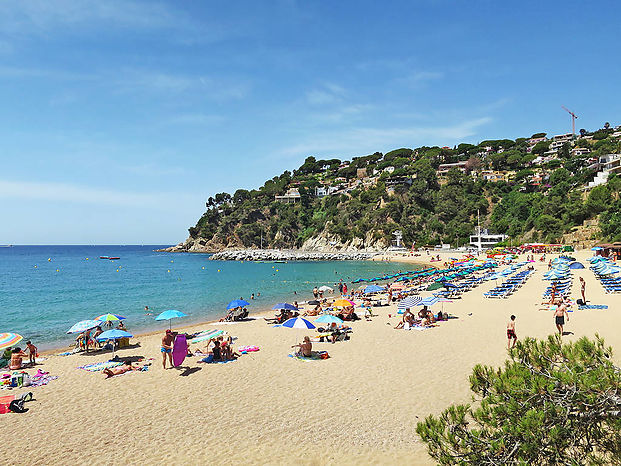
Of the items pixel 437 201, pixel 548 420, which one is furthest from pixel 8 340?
pixel 437 201

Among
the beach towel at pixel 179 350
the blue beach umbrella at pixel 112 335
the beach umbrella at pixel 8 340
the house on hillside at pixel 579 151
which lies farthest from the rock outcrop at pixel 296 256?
the beach umbrella at pixel 8 340

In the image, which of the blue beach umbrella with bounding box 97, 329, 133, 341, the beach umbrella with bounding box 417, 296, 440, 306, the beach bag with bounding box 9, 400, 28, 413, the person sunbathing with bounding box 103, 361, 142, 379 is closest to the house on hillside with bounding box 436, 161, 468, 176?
the beach umbrella with bounding box 417, 296, 440, 306

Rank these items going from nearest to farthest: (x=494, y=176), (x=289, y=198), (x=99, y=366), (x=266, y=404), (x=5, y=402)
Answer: (x=266, y=404) < (x=5, y=402) < (x=99, y=366) < (x=494, y=176) < (x=289, y=198)

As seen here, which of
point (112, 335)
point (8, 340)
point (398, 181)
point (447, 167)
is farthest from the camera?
point (447, 167)

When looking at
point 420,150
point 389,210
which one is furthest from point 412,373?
point 420,150

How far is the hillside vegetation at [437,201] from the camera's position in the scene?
67.5m

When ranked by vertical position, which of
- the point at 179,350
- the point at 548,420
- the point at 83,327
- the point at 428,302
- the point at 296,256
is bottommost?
the point at 296,256

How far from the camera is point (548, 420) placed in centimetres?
379

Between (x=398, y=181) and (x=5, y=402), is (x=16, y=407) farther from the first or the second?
(x=398, y=181)

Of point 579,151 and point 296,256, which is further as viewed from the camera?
point 579,151

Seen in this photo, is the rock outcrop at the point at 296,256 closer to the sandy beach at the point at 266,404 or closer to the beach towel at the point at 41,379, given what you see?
the sandy beach at the point at 266,404

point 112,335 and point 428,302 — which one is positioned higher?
point 428,302

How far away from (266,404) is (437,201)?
91990 mm

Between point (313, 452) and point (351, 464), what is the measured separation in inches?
30.2
